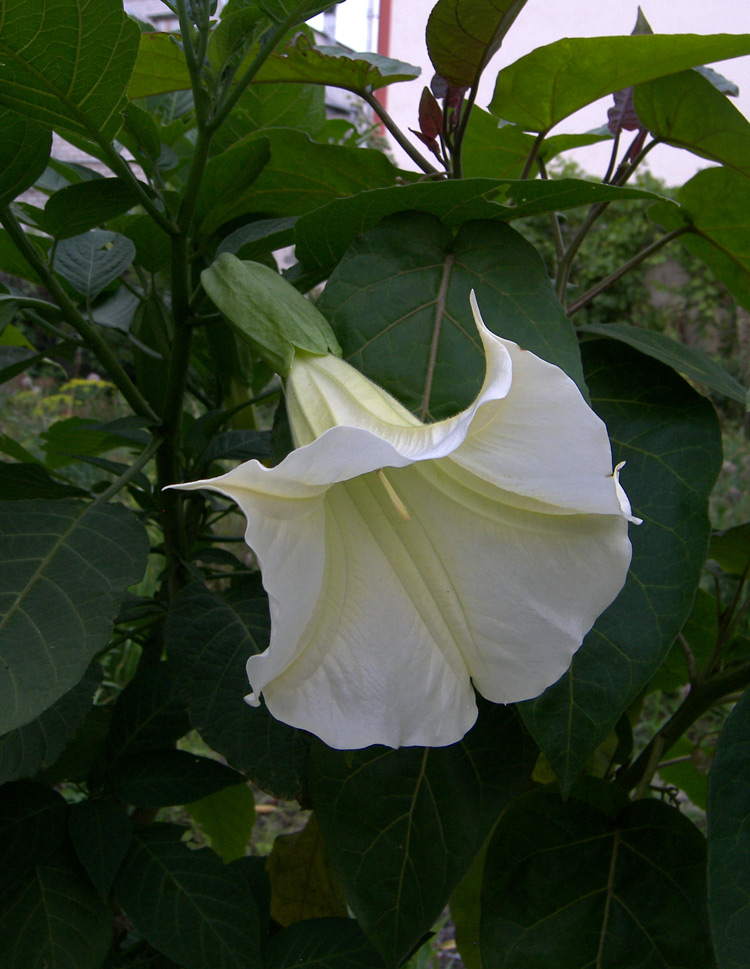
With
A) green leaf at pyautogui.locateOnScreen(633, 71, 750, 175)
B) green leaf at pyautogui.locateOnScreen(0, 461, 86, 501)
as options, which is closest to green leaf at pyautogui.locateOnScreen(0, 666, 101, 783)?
green leaf at pyautogui.locateOnScreen(0, 461, 86, 501)

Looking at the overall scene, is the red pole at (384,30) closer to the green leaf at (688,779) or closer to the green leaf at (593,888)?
the green leaf at (688,779)

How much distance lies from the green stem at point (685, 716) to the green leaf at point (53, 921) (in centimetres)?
51

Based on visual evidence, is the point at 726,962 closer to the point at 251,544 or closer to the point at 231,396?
the point at 251,544

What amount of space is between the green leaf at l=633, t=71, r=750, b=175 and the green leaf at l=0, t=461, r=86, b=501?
2.19ft

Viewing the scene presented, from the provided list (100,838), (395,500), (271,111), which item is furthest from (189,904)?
(271,111)

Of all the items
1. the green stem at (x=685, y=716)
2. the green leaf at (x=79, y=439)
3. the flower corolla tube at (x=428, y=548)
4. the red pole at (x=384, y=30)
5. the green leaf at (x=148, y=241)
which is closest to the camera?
the flower corolla tube at (x=428, y=548)

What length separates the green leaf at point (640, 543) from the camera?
0.53 m

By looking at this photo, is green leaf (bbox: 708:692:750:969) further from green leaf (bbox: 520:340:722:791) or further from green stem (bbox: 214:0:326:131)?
green stem (bbox: 214:0:326:131)

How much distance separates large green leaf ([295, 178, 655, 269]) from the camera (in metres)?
0.60

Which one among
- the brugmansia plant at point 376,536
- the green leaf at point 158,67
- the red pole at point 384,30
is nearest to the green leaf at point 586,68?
the brugmansia plant at point 376,536

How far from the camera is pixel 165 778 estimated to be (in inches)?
30.8

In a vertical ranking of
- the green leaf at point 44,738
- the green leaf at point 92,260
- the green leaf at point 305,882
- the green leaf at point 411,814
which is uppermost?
the green leaf at point 92,260

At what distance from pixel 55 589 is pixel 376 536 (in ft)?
0.77

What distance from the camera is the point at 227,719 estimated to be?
0.67 meters
